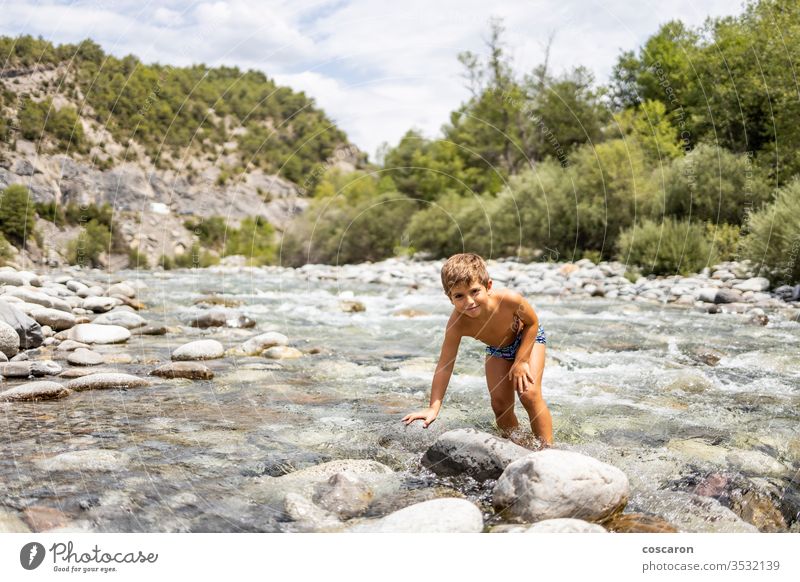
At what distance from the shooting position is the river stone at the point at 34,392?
5.63 m

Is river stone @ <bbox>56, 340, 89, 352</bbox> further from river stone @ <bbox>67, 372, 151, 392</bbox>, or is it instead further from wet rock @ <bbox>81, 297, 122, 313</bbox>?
wet rock @ <bbox>81, 297, 122, 313</bbox>

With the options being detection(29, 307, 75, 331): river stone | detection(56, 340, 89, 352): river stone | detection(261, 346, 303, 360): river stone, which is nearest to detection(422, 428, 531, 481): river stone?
detection(261, 346, 303, 360): river stone

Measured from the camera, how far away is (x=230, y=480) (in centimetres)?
404

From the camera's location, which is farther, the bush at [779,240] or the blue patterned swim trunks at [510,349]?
the bush at [779,240]

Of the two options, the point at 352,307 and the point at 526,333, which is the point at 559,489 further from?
the point at 352,307

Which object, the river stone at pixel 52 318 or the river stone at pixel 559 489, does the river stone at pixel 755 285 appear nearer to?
the river stone at pixel 559 489

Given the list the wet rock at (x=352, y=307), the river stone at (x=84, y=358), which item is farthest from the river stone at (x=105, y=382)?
the wet rock at (x=352, y=307)

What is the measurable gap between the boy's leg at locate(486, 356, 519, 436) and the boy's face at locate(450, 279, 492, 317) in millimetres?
763

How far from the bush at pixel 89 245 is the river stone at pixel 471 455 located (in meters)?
26.2

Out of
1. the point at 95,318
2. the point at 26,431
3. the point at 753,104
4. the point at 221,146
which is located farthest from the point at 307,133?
the point at 26,431

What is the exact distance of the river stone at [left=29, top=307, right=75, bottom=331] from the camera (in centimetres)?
952

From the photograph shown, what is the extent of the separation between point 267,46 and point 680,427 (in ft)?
18.5

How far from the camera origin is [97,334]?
30.4ft

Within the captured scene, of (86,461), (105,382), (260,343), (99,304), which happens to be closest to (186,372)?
(105,382)
